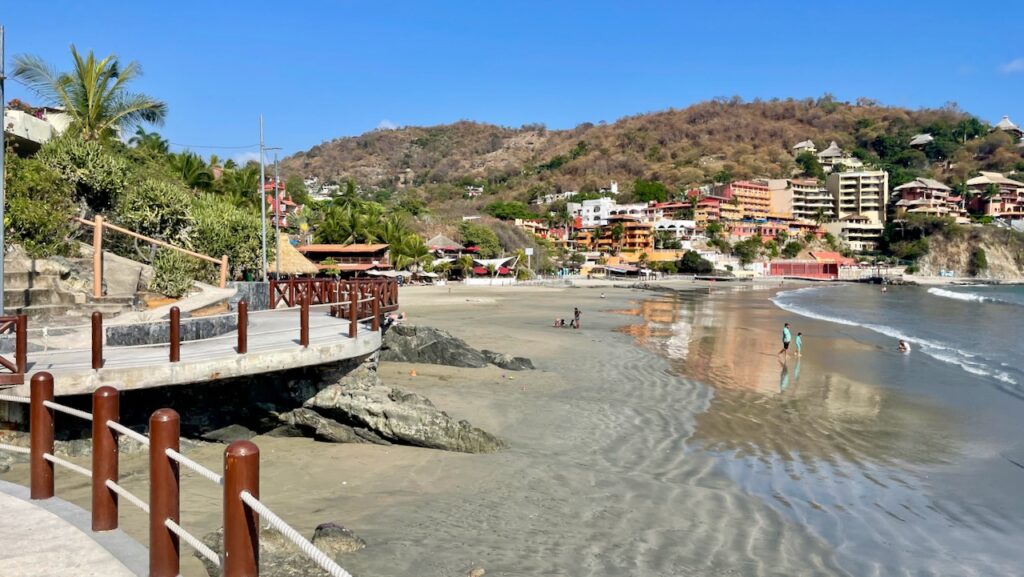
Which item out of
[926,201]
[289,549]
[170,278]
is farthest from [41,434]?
[926,201]

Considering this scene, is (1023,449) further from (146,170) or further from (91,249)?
(146,170)

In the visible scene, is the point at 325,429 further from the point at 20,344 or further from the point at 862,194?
the point at 862,194

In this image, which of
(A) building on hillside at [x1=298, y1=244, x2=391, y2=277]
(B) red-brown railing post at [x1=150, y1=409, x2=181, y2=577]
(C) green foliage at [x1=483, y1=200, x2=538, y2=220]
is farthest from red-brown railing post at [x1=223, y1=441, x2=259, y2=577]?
(C) green foliage at [x1=483, y1=200, x2=538, y2=220]

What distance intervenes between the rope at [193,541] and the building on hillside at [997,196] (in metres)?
187

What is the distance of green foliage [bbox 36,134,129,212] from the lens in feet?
62.0

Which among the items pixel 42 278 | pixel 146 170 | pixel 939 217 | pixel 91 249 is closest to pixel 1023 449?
pixel 42 278

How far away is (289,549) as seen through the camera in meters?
5.63

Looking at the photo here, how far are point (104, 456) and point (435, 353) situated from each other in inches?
553

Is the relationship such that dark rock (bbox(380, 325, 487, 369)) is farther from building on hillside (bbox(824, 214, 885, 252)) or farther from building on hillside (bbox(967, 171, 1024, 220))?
building on hillside (bbox(967, 171, 1024, 220))

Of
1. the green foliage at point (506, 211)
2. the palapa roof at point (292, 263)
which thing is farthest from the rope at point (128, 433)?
the green foliage at point (506, 211)

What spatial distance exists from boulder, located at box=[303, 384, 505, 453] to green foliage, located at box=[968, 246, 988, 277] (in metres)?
149

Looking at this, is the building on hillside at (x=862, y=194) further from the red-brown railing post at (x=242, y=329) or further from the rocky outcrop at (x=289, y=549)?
the rocky outcrop at (x=289, y=549)

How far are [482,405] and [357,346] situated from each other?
10.8ft

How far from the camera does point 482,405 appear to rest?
13.3 meters
